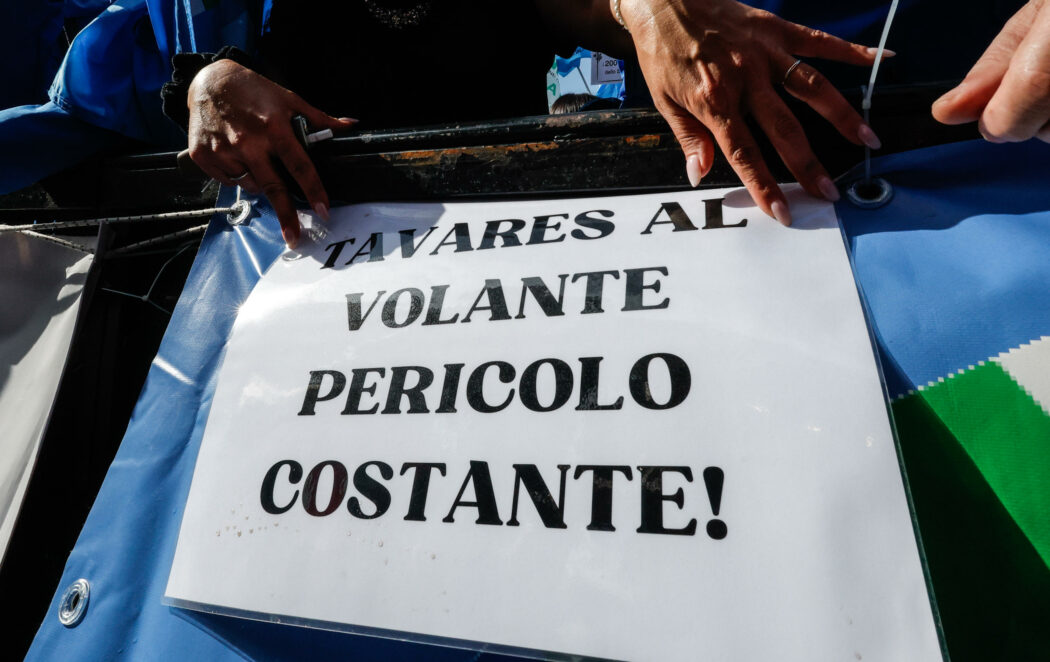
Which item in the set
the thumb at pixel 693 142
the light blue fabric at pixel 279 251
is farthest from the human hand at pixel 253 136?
the thumb at pixel 693 142

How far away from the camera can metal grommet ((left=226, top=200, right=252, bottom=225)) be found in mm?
1292

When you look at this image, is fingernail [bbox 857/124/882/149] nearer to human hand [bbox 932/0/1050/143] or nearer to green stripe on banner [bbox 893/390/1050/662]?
human hand [bbox 932/0/1050/143]

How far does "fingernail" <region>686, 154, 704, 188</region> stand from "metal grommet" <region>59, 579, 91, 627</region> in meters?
1.15

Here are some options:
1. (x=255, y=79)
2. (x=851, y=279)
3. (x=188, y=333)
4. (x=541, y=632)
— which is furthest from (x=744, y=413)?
(x=255, y=79)

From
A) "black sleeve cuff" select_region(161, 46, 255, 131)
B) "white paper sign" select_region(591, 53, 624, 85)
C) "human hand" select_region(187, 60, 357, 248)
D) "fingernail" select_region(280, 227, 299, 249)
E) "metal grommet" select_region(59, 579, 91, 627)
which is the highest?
"white paper sign" select_region(591, 53, 624, 85)

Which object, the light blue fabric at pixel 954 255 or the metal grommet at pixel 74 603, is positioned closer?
the light blue fabric at pixel 954 255

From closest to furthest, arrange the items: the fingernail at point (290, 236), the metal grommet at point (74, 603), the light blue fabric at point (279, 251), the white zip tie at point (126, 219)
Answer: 1. the light blue fabric at point (279, 251)
2. the metal grommet at point (74, 603)
3. the fingernail at point (290, 236)
4. the white zip tie at point (126, 219)

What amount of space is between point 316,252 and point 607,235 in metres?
0.56

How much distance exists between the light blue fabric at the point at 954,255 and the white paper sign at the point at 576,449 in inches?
1.7

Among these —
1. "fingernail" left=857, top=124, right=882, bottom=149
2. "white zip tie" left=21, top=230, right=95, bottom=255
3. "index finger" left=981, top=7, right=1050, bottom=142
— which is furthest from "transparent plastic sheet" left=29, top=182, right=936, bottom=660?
"white zip tie" left=21, top=230, right=95, bottom=255

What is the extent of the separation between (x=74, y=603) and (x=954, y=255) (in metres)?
1.40

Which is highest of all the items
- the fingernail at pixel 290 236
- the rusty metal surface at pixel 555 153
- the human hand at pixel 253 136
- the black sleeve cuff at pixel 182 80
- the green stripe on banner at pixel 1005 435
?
the black sleeve cuff at pixel 182 80

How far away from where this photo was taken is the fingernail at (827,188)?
0.88m

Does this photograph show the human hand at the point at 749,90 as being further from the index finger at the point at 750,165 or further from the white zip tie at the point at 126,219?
the white zip tie at the point at 126,219
